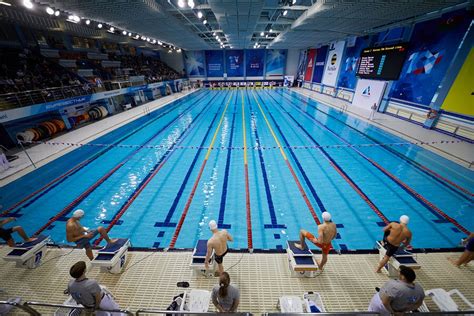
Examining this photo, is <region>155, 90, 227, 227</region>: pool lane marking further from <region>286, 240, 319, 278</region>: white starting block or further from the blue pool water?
<region>286, 240, 319, 278</region>: white starting block

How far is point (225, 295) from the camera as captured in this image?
2027 mm

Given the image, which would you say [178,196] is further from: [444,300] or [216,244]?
[444,300]

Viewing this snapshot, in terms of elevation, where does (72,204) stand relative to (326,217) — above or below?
below

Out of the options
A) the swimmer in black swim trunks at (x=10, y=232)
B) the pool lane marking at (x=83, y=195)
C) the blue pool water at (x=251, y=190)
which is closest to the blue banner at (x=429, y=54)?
the blue pool water at (x=251, y=190)

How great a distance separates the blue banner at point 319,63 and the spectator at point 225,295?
24723mm

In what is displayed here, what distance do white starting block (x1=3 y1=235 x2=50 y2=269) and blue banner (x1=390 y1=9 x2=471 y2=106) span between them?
584 inches

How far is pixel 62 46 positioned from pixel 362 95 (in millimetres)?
23593

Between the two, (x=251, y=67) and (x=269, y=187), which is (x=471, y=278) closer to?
(x=269, y=187)

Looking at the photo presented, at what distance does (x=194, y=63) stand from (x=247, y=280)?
32574 millimetres

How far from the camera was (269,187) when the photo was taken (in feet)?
19.4

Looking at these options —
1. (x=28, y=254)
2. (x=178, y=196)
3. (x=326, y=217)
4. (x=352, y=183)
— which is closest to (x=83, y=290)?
(x=28, y=254)

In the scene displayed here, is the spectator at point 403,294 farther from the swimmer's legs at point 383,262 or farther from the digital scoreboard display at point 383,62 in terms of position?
the digital scoreboard display at point 383,62

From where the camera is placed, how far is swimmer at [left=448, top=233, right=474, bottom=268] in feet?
9.28

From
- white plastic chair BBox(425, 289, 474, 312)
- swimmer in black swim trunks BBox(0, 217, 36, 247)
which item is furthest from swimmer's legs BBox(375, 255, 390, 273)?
swimmer in black swim trunks BBox(0, 217, 36, 247)
